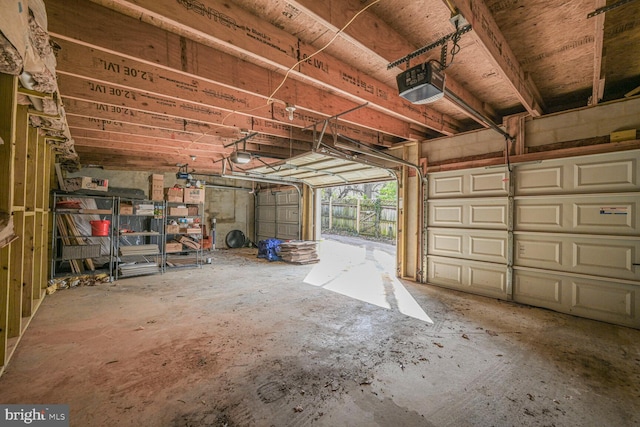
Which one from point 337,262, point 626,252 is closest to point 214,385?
point 626,252


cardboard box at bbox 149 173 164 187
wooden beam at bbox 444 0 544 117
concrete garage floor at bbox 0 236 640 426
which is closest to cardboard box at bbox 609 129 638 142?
wooden beam at bbox 444 0 544 117

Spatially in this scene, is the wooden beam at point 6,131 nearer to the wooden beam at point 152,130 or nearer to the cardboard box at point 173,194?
the wooden beam at point 152,130

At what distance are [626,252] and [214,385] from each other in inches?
196

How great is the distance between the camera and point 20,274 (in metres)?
2.63

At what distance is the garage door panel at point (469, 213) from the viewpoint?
4.34m

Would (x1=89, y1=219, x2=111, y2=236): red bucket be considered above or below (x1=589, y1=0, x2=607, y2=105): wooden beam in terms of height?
below

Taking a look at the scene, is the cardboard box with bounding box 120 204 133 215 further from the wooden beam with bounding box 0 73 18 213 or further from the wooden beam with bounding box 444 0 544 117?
the wooden beam with bounding box 444 0 544 117

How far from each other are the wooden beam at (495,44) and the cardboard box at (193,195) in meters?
6.30

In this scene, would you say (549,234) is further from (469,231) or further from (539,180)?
(469,231)

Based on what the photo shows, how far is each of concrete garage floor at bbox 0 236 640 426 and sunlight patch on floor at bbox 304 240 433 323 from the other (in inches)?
3.0

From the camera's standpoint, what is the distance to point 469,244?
15.4ft

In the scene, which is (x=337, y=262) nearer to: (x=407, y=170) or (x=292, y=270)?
(x=292, y=270)

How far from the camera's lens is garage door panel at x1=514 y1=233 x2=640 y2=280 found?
331cm

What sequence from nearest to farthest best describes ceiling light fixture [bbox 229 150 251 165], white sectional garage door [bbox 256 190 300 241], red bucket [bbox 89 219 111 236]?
ceiling light fixture [bbox 229 150 251 165] → red bucket [bbox 89 219 111 236] → white sectional garage door [bbox 256 190 300 241]
